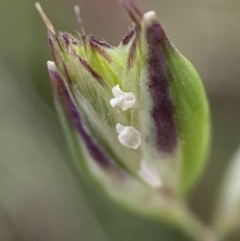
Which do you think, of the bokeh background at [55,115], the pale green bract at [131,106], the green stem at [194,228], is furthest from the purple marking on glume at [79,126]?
the bokeh background at [55,115]

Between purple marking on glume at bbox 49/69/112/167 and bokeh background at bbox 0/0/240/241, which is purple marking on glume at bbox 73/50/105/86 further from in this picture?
bokeh background at bbox 0/0/240/241

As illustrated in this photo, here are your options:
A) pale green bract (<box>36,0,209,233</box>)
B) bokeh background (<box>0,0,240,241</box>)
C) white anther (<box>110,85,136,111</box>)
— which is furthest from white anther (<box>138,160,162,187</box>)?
bokeh background (<box>0,0,240,241</box>)

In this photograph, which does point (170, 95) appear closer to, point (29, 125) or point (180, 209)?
point (180, 209)

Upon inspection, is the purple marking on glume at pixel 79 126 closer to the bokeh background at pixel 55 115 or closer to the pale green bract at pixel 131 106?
the pale green bract at pixel 131 106

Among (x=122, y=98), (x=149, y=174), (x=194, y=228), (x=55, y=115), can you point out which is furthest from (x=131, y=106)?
(x=55, y=115)

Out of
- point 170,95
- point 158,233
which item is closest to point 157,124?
point 170,95

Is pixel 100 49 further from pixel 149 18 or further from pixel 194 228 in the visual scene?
pixel 194 228
